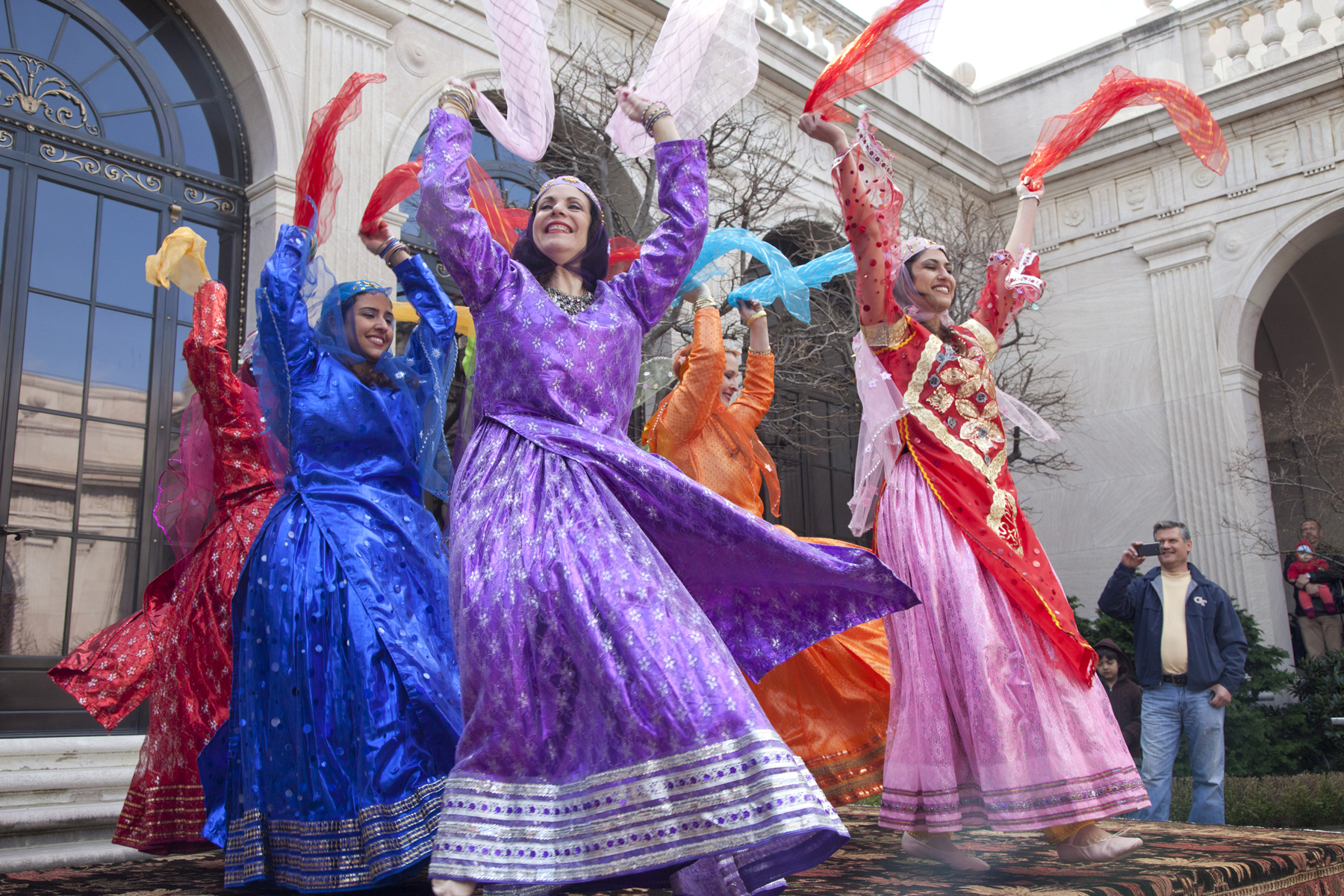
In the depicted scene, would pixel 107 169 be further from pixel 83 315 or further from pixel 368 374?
pixel 368 374

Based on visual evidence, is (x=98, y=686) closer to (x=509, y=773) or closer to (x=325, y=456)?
(x=325, y=456)

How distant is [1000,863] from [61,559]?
530cm

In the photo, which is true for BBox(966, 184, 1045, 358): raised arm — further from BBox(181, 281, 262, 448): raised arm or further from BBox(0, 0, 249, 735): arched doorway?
BBox(0, 0, 249, 735): arched doorway

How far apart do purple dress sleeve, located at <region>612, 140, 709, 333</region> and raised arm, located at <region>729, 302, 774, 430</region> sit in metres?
1.97

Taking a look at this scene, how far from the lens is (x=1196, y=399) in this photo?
1197cm

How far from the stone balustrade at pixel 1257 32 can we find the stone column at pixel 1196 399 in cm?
191

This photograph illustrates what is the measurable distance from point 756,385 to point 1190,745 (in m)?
3.25

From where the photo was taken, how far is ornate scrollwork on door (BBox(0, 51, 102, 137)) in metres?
6.28

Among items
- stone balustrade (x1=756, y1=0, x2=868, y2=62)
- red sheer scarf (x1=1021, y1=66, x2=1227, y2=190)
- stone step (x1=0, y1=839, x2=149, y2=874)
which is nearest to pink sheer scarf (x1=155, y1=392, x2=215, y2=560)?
stone step (x1=0, y1=839, x2=149, y2=874)

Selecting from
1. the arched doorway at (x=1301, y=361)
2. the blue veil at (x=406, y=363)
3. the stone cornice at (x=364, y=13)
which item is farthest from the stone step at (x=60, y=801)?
the arched doorway at (x=1301, y=361)

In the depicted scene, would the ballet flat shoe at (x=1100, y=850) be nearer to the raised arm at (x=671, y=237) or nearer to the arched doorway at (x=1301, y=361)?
the raised arm at (x=671, y=237)

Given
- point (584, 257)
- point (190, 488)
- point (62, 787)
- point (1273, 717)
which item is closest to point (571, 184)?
point (584, 257)

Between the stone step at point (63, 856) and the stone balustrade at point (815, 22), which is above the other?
the stone balustrade at point (815, 22)

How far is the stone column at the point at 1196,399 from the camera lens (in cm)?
1145
